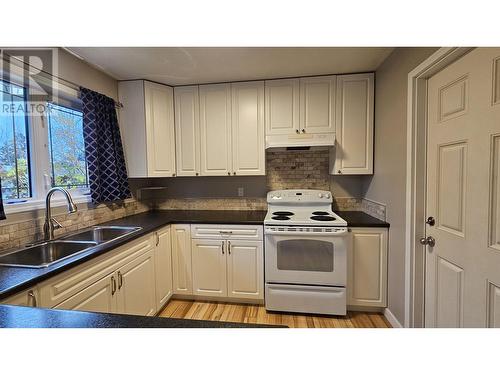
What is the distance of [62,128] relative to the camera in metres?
1.85

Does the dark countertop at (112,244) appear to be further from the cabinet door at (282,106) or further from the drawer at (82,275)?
the cabinet door at (282,106)

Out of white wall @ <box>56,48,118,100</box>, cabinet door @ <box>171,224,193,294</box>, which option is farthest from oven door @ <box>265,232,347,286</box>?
white wall @ <box>56,48,118,100</box>

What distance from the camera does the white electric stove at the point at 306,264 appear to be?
6.37 ft

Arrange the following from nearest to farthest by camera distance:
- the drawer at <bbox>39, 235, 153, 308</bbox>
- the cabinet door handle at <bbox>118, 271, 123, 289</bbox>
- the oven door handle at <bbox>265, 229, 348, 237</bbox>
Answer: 1. the drawer at <bbox>39, 235, 153, 308</bbox>
2. the cabinet door handle at <bbox>118, 271, 123, 289</bbox>
3. the oven door handle at <bbox>265, 229, 348, 237</bbox>

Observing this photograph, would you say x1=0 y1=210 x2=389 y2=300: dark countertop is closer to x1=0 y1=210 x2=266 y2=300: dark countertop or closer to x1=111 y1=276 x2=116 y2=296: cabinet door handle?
x1=0 y1=210 x2=266 y2=300: dark countertop

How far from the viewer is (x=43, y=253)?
4.75 ft

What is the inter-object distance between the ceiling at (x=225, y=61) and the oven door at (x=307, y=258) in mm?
1542

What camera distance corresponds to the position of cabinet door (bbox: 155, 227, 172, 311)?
6.56 ft

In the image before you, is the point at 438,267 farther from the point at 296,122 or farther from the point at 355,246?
the point at 296,122

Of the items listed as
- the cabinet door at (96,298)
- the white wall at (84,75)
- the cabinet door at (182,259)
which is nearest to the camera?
the cabinet door at (96,298)

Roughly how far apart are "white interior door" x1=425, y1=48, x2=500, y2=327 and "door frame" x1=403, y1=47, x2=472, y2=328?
1.6 inches

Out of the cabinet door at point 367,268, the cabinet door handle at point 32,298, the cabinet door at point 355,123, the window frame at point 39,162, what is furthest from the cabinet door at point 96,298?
the cabinet door at point 355,123

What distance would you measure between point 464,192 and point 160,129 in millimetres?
2546
